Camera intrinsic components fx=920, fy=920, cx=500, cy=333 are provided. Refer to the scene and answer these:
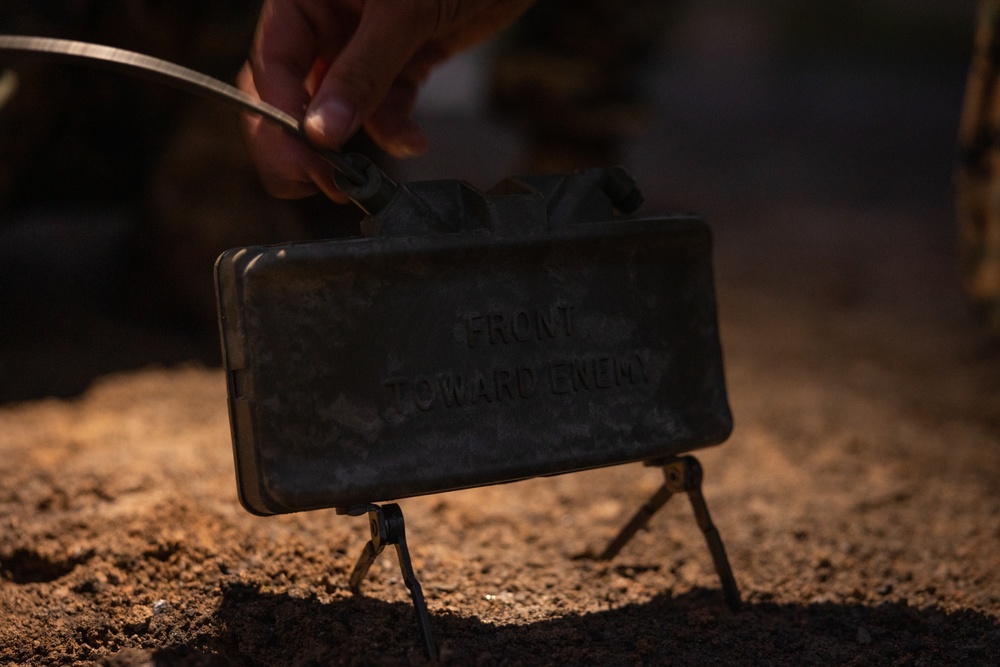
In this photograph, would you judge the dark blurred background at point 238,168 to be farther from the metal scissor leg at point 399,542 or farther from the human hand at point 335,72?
the metal scissor leg at point 399,542

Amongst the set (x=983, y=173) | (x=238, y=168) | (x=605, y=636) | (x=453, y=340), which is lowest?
(x=605, y=636)

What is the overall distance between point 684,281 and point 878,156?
7.71 meters

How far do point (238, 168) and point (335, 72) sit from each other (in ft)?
5.74

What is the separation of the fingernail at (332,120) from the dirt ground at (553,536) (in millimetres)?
681

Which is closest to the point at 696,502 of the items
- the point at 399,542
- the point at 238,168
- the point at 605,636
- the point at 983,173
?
the point at 605,636

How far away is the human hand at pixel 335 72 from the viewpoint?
1304 mm

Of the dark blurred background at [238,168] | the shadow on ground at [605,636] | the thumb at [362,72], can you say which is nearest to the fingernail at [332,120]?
the thumb at [362,72]

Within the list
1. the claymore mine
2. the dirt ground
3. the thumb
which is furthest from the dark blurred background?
the claymore mine

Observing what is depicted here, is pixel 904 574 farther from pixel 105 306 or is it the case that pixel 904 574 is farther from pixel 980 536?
pixel 105 306

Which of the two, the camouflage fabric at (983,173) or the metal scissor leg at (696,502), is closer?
the metal scissor leg at (696,502)

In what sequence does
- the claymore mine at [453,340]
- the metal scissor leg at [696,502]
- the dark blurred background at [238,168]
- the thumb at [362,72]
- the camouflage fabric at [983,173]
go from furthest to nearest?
the dark blurred background at [238,168] → the camouflage fabric at [983,173] → the metal scissor leg at [696,502] → the thumb at [362,72] → the claymore mine at [453,340]

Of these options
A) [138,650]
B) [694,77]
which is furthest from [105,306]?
[694,77]

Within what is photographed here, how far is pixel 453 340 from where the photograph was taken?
1.23 metres

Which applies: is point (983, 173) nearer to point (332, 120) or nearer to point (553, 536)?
point (553, 536)
